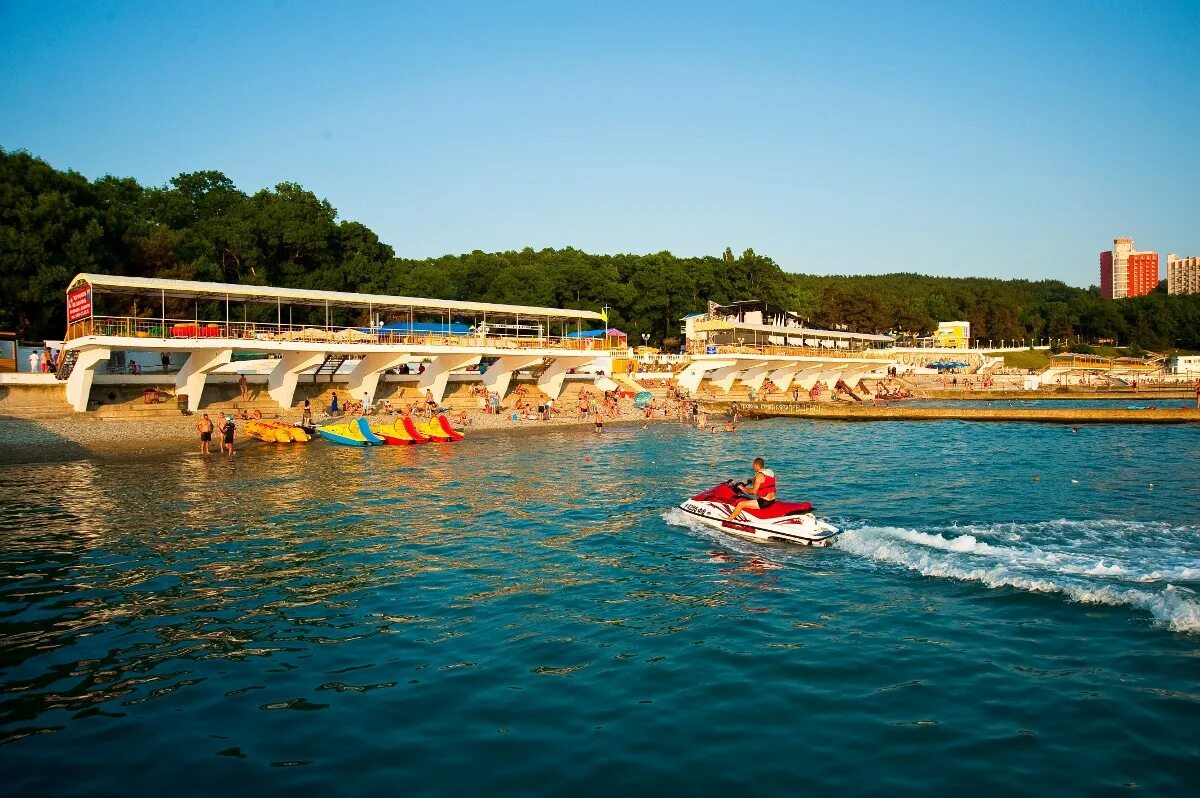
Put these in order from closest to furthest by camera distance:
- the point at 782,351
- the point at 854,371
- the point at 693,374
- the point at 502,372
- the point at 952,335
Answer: the point at 502,372 < the point at 693,374 < the point at 782,351 < the point at 854,371 < the point at 952,335

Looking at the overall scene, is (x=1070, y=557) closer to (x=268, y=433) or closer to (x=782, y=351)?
(x=268, y=433)

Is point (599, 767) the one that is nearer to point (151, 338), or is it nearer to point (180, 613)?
point (180, 613)

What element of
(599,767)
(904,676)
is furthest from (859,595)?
(599,767)

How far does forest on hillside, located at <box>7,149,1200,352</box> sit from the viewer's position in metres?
41.7

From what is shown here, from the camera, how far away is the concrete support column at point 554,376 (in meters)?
52.8

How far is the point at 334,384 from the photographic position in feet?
146

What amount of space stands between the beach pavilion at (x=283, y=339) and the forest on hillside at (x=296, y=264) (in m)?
3.40

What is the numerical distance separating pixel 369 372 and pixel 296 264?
78.8 ft

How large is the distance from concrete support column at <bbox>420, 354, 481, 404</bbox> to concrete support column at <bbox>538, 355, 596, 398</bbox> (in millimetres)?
7657

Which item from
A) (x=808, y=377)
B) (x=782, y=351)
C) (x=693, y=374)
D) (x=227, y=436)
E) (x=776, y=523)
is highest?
(x=782, y=351)

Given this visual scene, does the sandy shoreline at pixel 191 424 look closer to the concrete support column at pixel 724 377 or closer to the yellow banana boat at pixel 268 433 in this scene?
the yellow banana boat at pixel 268 433

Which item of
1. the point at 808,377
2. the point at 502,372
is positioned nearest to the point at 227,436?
the point at 502,372

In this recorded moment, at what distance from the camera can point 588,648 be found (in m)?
10.7

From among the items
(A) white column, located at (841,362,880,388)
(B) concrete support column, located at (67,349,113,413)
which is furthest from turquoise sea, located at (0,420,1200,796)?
(A) white column, located at (841,362,880,388)
